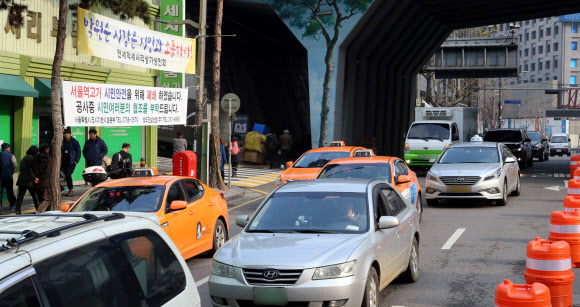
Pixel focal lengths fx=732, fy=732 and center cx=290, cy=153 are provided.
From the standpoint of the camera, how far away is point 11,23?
652 inches

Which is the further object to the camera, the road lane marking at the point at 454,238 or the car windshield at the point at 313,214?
the road lane marking at the point at 454,238

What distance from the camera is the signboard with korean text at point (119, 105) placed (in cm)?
1473

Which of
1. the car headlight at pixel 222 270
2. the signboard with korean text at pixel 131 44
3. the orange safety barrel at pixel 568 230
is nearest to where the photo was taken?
the car headlight at pixel 222 270

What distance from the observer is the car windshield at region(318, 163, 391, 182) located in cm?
1373

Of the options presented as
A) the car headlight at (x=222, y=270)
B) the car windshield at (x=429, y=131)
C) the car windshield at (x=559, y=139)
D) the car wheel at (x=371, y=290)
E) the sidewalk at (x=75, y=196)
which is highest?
the car windshield at (x=429, y=131)

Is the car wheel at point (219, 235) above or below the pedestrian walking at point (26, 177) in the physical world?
below

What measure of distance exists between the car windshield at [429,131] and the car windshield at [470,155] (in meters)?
11.5

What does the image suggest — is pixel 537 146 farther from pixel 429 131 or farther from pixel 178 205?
pixel 178 205

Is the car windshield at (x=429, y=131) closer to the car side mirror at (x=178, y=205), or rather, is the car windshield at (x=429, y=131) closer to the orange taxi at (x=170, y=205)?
the orange taxi at (x=170, y=205)

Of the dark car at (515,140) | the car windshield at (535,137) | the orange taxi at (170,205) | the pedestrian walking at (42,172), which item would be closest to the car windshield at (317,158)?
the pedestrian walking at (42,172)

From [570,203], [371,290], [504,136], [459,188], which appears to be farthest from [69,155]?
[504,136]

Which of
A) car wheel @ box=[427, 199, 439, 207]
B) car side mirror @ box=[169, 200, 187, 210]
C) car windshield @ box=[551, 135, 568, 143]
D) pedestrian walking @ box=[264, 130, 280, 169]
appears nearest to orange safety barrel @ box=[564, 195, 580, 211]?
car side mirror @ box=[169, 200, 187, 210]

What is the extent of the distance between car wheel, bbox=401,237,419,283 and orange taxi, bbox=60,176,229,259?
119 inches

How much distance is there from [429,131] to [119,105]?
17910 mm
